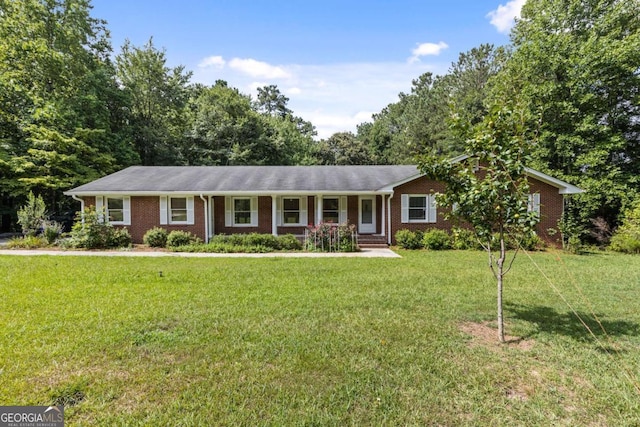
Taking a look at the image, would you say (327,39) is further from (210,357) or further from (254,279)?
(210,357)

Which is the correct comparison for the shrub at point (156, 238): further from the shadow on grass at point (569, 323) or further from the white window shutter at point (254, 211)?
the shadow on grass at point (569, 323)

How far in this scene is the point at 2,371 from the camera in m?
3.31

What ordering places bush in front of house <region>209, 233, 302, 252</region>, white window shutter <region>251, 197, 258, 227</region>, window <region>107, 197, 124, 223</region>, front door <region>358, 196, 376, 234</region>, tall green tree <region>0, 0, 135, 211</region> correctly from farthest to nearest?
tall green tree <region>0, 0, 135, 211</region>
front door <region>358, 196, 376, 234</region>
white window shutter <region>251, 197, 258, 227</region>
window <region>107, 197, 124, 223</region>
bush in front of house <region>209, 233, 302, 252</region>

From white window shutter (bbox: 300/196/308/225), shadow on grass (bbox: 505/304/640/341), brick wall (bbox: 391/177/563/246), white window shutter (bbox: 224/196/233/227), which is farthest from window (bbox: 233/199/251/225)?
shadow on grass (bbox: 505/304/640/341)

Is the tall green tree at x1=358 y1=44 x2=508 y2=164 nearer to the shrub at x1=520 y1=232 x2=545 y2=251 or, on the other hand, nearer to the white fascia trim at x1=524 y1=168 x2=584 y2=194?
the white fascia trim at x1=524 y1=168 x2=584 y2=194

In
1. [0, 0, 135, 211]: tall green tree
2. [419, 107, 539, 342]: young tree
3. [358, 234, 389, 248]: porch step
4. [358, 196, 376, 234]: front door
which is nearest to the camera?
[419, 107, 539, 342]: young tree

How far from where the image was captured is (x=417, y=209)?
14.6 m

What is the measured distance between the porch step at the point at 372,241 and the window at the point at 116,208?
1073 cm

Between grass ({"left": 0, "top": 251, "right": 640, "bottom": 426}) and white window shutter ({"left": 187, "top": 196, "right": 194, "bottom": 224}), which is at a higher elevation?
white window shutter ({"left": 187, "top": 196, "right": 194, "bottom": 224})

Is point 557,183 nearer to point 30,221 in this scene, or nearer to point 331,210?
point 331,210

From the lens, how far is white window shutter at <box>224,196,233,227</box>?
1552cm

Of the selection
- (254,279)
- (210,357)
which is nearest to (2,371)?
(210,357)

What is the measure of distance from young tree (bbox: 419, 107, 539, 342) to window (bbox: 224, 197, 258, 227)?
11.9m

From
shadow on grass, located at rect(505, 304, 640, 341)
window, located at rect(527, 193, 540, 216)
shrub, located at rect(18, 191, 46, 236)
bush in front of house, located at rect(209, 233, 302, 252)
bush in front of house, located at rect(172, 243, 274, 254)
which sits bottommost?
shadow on grass, located at rect(505, 304, 640, 341)
